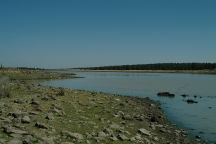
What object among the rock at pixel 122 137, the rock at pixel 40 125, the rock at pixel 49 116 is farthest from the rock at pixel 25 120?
the rock at pixel 122 137

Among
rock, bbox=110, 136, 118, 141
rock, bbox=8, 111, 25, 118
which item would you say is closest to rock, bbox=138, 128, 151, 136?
rock, bbox=110, 136, 118, 141

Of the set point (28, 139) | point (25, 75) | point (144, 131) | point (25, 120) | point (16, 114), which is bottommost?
point (25, 75)

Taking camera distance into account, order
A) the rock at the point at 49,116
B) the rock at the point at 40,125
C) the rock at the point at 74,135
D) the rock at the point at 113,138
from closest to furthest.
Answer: the rock at the point at 74,135 → the rock at the point at 40,125 → the rock at the point at 113,138 → the rock at the point at 49,116

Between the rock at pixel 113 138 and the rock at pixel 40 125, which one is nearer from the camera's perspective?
the rock at pixel 40 125

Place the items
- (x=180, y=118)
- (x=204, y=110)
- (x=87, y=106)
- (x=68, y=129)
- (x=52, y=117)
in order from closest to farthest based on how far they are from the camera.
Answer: (x=68, y=129) → (x=52, y=117) → (x=87, y=106) → (x=180, y=118) → (x=204, y=110)

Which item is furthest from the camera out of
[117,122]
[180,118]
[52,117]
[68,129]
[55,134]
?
[180,118]

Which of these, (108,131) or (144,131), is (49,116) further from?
(144,131)

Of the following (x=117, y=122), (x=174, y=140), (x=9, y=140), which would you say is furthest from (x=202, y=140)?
(x=9, y=140)

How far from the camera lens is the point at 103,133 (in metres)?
19.0

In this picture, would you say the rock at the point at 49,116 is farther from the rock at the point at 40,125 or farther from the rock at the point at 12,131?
the rock at the point at 12,131

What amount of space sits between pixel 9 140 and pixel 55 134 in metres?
2.55

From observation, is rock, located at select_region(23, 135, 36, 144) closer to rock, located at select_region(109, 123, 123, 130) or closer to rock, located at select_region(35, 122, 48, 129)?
rock, located at select_region(35, 122, 48, 129)

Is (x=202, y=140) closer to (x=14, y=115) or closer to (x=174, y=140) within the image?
(x=174, y=140)

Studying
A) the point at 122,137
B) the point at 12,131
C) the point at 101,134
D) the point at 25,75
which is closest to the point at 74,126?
the point at 101,134
